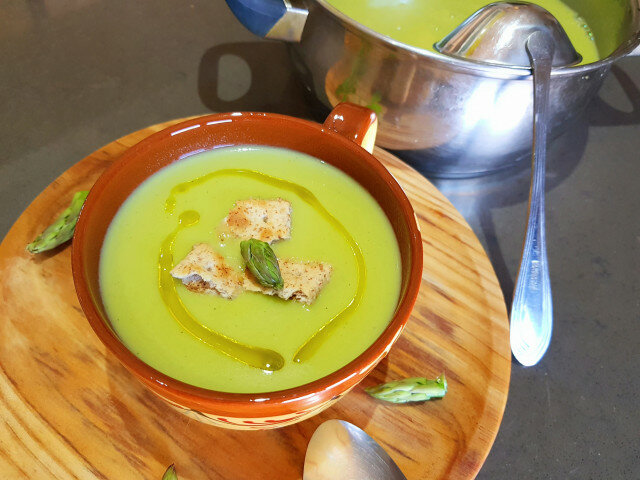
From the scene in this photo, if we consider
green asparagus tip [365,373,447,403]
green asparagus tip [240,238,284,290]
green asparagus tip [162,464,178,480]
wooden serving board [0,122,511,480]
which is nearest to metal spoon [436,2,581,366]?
wooden serving board [0,122,511,480]

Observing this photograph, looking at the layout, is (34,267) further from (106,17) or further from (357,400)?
(106,17)

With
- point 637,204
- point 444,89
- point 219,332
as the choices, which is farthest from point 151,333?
point 637,204

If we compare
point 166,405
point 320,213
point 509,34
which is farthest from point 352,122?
point 166,405

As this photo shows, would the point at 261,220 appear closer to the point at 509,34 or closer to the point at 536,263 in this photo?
the point at 536,263

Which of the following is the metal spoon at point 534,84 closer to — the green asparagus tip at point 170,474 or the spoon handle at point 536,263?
the spoon handle at point 536,263

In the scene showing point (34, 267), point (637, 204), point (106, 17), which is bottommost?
point (637, 204)

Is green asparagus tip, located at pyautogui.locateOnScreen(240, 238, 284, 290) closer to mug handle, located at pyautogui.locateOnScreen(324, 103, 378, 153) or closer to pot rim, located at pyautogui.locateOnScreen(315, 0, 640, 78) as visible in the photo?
mug handle, located at pyautogui.locateOnScreen(324, 103, 378, 153)

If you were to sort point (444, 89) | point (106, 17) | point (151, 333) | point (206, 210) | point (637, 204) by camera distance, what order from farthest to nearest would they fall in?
1. point (106, 17)
2. point (637, 204)
3. point (444, 89)
4. point (206, 210)
5. point (151, 333)
